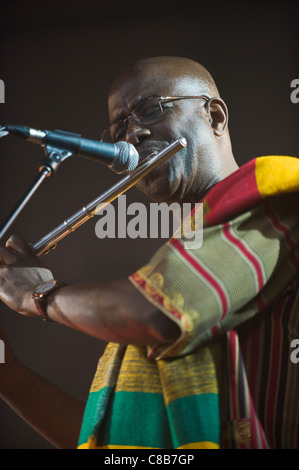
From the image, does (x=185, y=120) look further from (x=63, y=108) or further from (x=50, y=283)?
(x=63, y=108)

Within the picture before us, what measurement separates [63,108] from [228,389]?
5.70 feet

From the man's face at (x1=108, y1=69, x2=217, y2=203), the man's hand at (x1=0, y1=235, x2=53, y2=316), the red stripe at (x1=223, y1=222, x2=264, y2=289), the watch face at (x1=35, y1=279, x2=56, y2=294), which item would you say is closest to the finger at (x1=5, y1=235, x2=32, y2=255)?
the man's hand at (x1=0, y1=235, x2=53, y2=316)

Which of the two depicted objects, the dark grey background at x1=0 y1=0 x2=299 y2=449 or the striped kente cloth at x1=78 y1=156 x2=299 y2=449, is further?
the dark grey background at x1=0 y1=0 x2=299 y2=449

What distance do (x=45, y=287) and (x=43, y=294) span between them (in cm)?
2

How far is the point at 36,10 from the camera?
2471 mm

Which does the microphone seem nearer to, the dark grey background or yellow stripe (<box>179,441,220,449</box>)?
yellow stripe (<box>179,441,220,449</box>)

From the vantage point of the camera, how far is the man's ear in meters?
1.64

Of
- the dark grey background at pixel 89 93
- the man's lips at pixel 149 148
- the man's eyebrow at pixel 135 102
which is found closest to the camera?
the man's lips at pixel 149 148

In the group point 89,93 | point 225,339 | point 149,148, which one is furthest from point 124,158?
point 89,93

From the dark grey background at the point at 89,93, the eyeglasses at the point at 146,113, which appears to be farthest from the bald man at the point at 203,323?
the dark grey background at the point at 89,93

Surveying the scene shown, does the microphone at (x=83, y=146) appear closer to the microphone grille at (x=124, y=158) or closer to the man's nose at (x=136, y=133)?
the microphone grille at (x=124, y=158)

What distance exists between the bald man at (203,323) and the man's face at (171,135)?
0.34 meters

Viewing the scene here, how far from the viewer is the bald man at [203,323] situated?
3.26 ft

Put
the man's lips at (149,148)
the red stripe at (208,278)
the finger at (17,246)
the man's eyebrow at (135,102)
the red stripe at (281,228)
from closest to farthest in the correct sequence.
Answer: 1. the red stripe at (208,278)
2. the red stripe at (281,228)
3. the finger at (17,246)
4. the man's lips at (149,148)
5. the man's eyebrow at (135,102)
